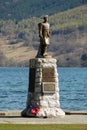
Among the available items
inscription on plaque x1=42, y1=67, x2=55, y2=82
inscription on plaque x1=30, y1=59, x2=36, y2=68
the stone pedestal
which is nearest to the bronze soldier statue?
inscription on plaque x1=30, y1=59, x2=36, y2=68

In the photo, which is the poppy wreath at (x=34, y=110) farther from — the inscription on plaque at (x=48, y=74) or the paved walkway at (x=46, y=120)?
the inscription on plaque at (x=48, y=74)

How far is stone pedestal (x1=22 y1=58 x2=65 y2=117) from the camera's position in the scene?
39719 millimetres

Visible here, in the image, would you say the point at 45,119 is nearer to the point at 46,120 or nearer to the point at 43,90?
the point at 46,120

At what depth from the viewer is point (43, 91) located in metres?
39.9

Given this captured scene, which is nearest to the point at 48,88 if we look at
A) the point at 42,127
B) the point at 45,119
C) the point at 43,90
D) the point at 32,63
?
the point at 43,90

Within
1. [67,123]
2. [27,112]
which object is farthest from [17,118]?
[67,123]

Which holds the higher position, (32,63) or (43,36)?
(43,36)

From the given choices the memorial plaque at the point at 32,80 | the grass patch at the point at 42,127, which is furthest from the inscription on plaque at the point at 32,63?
the grass patch at the point at 42,127

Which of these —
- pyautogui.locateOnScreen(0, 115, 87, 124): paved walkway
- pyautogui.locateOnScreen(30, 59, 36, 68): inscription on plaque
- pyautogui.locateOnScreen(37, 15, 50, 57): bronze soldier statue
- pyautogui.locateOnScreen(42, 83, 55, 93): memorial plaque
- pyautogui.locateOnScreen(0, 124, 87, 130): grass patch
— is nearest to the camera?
pyautogui.locateOnScreen(0, 124, 87, 130): grass patch

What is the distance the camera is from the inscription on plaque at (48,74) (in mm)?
40156

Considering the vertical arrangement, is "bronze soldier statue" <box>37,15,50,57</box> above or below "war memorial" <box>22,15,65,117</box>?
above

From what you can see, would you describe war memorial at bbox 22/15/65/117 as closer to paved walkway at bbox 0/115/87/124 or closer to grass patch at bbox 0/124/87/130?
paved walkway at bbox 0/115/87/124

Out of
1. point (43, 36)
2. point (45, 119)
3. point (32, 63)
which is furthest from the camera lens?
point (43, 36)

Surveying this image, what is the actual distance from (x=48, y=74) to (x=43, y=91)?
41.1 inches
